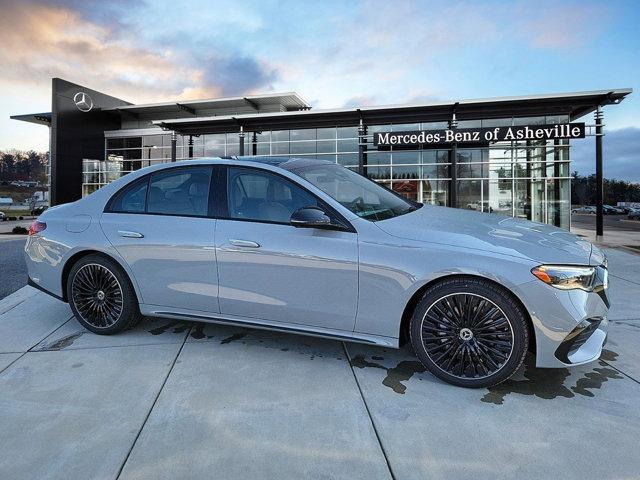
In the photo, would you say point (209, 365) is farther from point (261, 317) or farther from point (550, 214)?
point (550, 214)

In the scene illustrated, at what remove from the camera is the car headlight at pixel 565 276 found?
111 inches

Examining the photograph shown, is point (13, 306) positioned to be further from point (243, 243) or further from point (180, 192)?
point (243, 243)

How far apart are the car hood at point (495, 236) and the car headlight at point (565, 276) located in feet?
0.15

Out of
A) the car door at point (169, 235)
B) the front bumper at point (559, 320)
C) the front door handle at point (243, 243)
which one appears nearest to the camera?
the front bumper at point (559, 320)

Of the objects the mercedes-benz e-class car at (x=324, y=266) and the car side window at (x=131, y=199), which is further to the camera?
the car side window at (x=131, y=199)

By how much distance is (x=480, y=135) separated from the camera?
59.7 feet

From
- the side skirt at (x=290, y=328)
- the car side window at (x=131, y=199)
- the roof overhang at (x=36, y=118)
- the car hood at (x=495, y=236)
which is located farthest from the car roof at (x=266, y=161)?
the roof overhang at (x=36, y=118)

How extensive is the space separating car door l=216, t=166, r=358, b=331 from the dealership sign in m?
16.3

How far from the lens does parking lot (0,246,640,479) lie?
7.39 feet

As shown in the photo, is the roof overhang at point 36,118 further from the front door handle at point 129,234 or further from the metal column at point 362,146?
the front door handle at point 129,234

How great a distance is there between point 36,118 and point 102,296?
33056 mm

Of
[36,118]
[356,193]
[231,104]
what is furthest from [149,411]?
[36,118]

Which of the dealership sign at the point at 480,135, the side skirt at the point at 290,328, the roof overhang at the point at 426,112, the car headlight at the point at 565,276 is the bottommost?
the side skirt at the point at 290,328

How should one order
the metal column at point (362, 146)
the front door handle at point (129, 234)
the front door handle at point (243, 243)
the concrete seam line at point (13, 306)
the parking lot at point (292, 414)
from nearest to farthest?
the parking lot at point (292, 414)
the front door handle at point (243, 243)
the front door handle at point (129, 234)
the concrete seam line at point (13, 306)
the metal column at point (362, 146)
